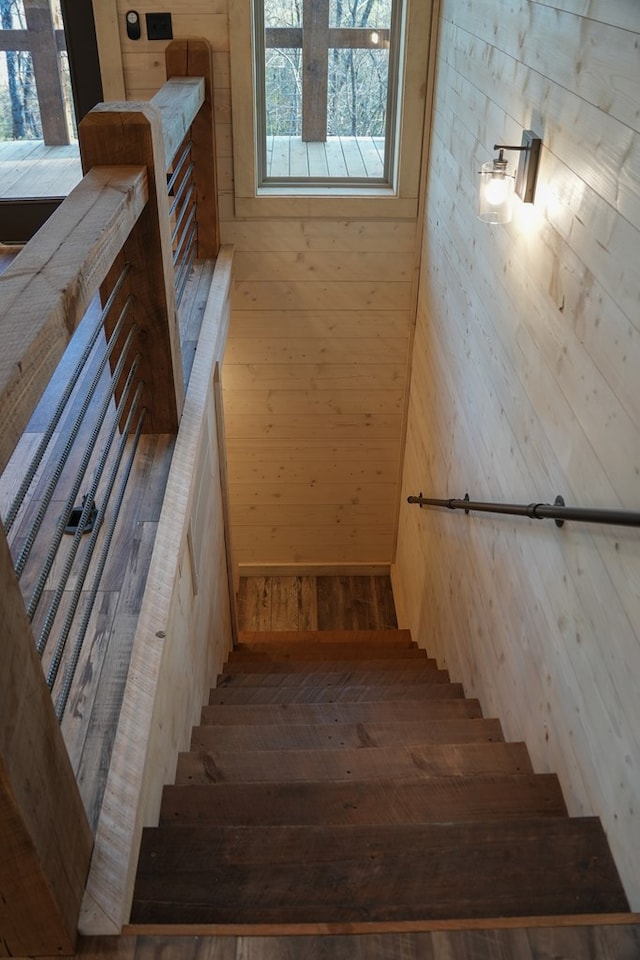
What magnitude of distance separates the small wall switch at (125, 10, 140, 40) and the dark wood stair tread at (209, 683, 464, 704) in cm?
294

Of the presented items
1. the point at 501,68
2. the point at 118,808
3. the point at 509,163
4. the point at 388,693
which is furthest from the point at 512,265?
the point at 118,808

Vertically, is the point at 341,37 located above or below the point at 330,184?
above

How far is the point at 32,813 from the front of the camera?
1.12m

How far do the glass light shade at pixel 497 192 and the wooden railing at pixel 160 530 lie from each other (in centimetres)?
93

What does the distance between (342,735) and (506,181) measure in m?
1.71

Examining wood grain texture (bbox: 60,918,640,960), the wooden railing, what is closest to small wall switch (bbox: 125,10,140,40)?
the wooden railing

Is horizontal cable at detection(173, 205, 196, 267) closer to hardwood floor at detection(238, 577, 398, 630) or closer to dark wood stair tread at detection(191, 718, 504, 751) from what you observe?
dark wood stair tread at detection(191, 718, 504, 751)

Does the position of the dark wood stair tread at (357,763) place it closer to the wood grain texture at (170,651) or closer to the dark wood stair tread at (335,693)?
the wood grain texture at (170,651)

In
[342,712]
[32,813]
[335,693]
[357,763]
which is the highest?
[32,813]

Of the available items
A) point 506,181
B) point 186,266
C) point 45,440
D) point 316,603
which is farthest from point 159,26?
point 316,603

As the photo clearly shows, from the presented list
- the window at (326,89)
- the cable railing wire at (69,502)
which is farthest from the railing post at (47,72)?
the cable railing wire at (69,502)

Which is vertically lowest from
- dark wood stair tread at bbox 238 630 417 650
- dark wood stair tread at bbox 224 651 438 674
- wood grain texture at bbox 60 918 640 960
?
dark wood stair tread at bbox 238 630 417 650

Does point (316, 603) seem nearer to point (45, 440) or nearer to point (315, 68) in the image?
point (315, 68)

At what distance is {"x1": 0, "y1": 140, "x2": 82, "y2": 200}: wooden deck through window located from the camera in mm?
Result: 3855
